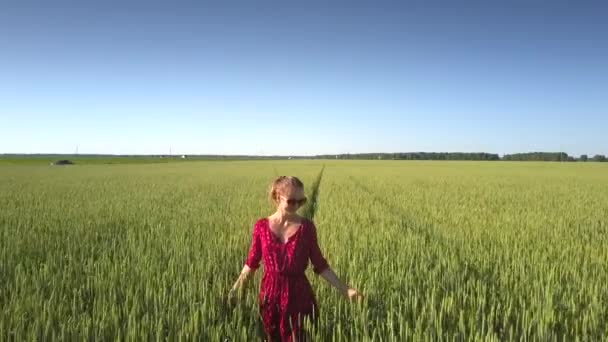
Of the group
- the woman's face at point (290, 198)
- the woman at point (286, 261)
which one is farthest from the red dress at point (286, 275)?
the woman's face at point (290, 198)

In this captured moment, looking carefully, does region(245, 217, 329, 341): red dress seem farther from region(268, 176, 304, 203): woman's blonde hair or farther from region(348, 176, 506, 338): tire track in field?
region(348, 176, 506, 338): tire track in field

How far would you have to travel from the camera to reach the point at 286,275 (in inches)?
104

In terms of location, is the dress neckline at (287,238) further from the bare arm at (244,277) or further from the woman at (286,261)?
the bare arm at (244,277)

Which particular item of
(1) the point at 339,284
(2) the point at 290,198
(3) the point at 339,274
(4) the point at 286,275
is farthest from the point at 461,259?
(2) the point at 290,198

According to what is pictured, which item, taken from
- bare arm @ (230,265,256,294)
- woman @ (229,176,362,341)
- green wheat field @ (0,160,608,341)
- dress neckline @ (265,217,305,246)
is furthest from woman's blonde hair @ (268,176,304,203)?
green wheat field @ (0,160,608,341)

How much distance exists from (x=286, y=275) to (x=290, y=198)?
1.59 ft

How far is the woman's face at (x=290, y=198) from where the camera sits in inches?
98.7

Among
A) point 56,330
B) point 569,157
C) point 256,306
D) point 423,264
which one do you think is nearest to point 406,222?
point 423,264

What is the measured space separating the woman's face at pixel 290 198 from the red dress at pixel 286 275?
0.44 ft

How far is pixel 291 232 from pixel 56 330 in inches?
62.2

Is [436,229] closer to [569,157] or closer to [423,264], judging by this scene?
[423,264]

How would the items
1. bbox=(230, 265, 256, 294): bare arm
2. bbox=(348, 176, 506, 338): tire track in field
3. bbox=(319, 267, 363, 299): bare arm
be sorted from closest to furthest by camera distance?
bbox=(319, 267, 363, 299): bare arm < bbox=(230, 265, 256, 294): bare arm < bbox=(348, 176, 506, 338): tire track in field

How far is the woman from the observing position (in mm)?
2572

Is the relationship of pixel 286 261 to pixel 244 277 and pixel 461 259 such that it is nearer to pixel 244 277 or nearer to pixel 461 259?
pixel 244 277
